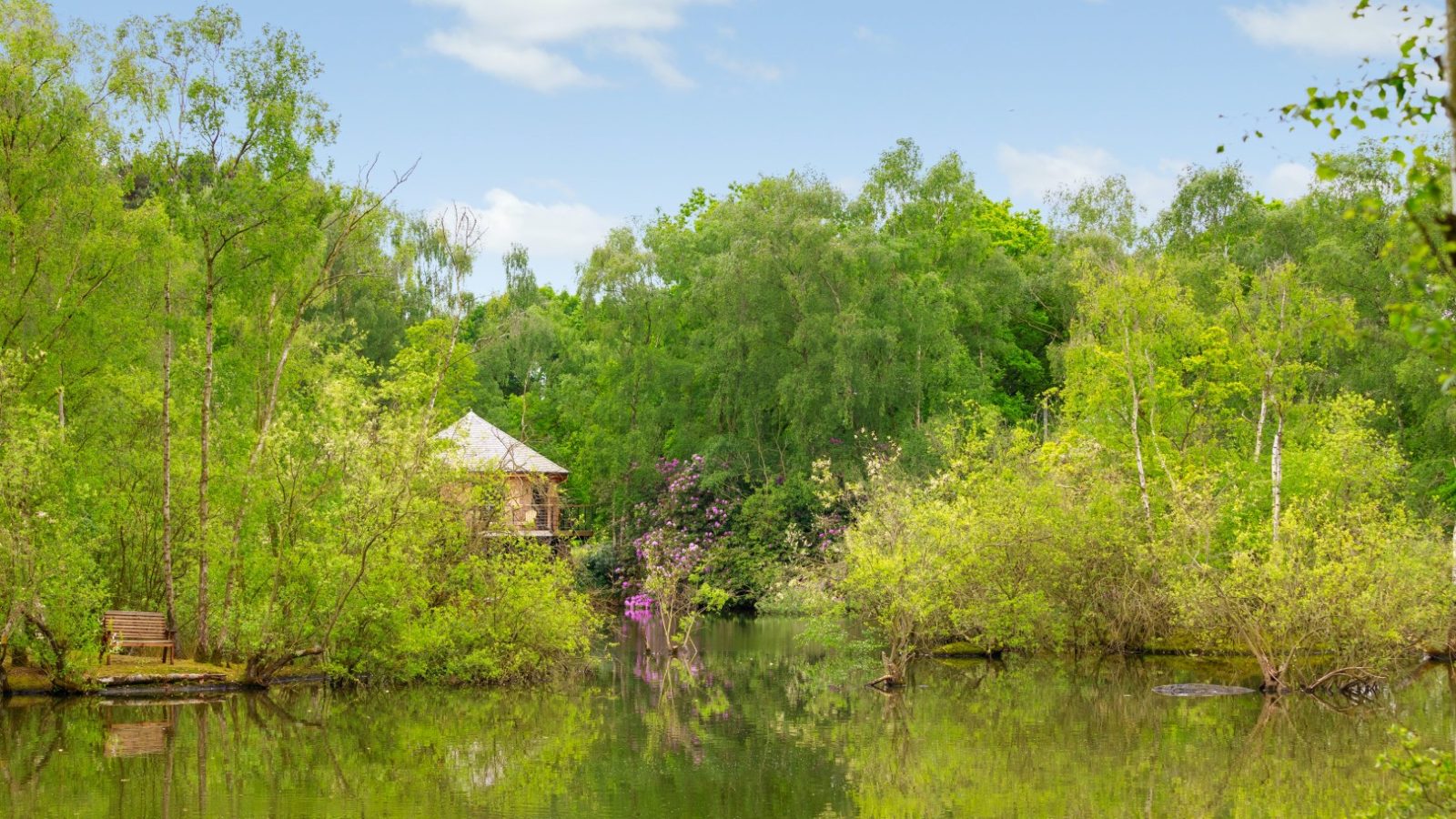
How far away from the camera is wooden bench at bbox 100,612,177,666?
907 inches

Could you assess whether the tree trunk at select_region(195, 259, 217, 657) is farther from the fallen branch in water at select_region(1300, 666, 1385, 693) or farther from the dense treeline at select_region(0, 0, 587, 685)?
the fallen branch in water at select_region(1300, 666, 1385, 693)

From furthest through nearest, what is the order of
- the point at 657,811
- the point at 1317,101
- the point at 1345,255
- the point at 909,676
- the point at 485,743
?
the point at 1345,255
the point at 909,676
the point at 485,743
the point at 657,811
the point at 1317,101

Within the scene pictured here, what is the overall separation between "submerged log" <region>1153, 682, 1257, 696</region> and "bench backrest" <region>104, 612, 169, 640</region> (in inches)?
664

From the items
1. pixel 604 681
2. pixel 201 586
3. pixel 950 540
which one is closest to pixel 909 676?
pixel 950 540

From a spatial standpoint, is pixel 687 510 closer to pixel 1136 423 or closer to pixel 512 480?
pixel 512 480

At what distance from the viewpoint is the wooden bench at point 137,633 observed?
23.0m

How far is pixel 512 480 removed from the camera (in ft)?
129

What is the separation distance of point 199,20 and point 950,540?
16599 millimetres

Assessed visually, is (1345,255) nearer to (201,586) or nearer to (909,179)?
(909,179)

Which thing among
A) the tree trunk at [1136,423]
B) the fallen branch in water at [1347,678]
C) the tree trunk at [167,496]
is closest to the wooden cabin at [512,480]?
the tree trunk at [167,496]

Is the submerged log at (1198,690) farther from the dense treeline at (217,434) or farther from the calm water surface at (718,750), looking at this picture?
the dense treeline at (217,434)

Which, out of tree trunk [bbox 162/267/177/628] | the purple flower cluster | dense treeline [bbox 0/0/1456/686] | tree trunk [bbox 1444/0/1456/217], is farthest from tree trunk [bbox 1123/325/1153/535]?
tree trunk [bbox 1444/0/1456/217]

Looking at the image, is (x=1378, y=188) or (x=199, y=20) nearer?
(x=199, y=20)

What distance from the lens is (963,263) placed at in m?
51.1
